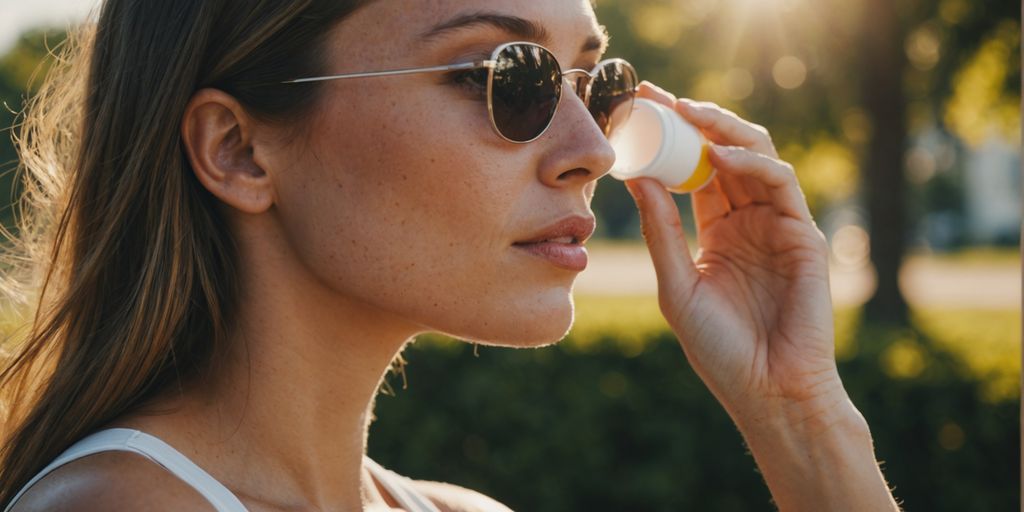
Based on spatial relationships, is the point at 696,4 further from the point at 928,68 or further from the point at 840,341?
the point at 840,341

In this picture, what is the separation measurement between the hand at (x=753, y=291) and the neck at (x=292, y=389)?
33.3 inches

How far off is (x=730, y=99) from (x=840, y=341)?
1173 cm

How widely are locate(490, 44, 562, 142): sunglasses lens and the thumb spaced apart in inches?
24.1

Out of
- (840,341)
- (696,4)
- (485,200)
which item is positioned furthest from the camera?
(696,4)

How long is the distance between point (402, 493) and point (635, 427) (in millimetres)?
4175

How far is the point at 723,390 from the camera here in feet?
8.75

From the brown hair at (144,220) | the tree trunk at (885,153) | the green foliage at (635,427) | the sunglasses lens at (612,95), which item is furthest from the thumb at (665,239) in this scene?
the tree trunk at (885,153)

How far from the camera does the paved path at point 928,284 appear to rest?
856 inches

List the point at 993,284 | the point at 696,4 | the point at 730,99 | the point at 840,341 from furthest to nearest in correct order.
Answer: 1. the point at 993,284
2. the point at 730,99
3. the point at 696,4
4. the point at 840,341

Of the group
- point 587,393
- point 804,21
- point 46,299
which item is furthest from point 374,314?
point 804,21

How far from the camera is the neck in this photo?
6.77ft

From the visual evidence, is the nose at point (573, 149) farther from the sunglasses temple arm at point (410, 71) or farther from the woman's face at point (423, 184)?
the sunglasses temple arm at point (410, 71)

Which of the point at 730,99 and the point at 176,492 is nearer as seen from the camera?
the point at 176,492

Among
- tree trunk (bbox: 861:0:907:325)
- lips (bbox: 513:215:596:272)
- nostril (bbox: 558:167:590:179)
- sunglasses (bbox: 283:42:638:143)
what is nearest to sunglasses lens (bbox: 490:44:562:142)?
sunglasses (bbox: 283:42:638:143)
